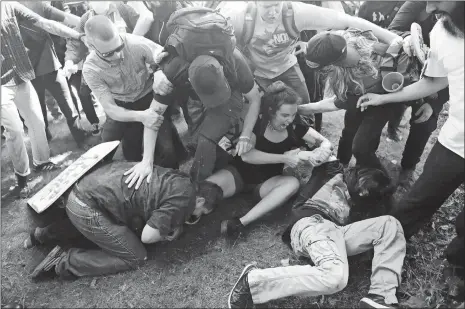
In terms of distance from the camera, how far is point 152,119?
312 cm

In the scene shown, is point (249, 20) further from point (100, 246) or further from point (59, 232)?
point (59, 232)

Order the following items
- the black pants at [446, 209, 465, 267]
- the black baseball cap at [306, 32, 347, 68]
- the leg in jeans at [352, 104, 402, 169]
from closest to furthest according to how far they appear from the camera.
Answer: the black pants at [446, 209, 465, 267]
the black baseball cap at [306, 32, 347, 68]
the leg in jeans at [352, 104, 402, 169]

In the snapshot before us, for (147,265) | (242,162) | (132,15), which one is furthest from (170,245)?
(132,15)

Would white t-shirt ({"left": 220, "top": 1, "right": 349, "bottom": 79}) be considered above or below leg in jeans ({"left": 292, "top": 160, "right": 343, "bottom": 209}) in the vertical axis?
above

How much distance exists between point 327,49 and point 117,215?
1982 millimetres

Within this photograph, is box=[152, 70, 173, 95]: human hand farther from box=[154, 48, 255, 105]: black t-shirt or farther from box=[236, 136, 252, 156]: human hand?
box=[236, 136, 252, 156]: human hand

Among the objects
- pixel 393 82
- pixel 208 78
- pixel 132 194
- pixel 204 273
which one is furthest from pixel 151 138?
pixel 393 82

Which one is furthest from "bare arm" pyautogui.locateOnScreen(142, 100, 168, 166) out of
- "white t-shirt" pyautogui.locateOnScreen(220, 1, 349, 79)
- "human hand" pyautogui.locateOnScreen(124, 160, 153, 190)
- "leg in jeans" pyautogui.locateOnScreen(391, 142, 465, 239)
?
"leg in jeans" pyautogui.locateOnScreen(391, 142, 465, 239)

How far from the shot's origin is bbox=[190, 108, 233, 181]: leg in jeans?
3039mm

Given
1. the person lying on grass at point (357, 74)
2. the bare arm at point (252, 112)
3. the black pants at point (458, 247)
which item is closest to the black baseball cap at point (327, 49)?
the person lying on grass at point (357, 74)

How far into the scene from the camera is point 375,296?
2.38 m

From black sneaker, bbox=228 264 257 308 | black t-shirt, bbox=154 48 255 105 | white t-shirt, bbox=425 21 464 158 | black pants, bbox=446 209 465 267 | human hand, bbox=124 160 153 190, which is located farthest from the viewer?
black t-shirt, bbox=154 48 255 105

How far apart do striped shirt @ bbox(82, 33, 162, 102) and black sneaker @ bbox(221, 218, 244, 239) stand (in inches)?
58.8

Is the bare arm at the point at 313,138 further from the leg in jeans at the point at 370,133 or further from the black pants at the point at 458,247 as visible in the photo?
the black pants at the point at 458,247
